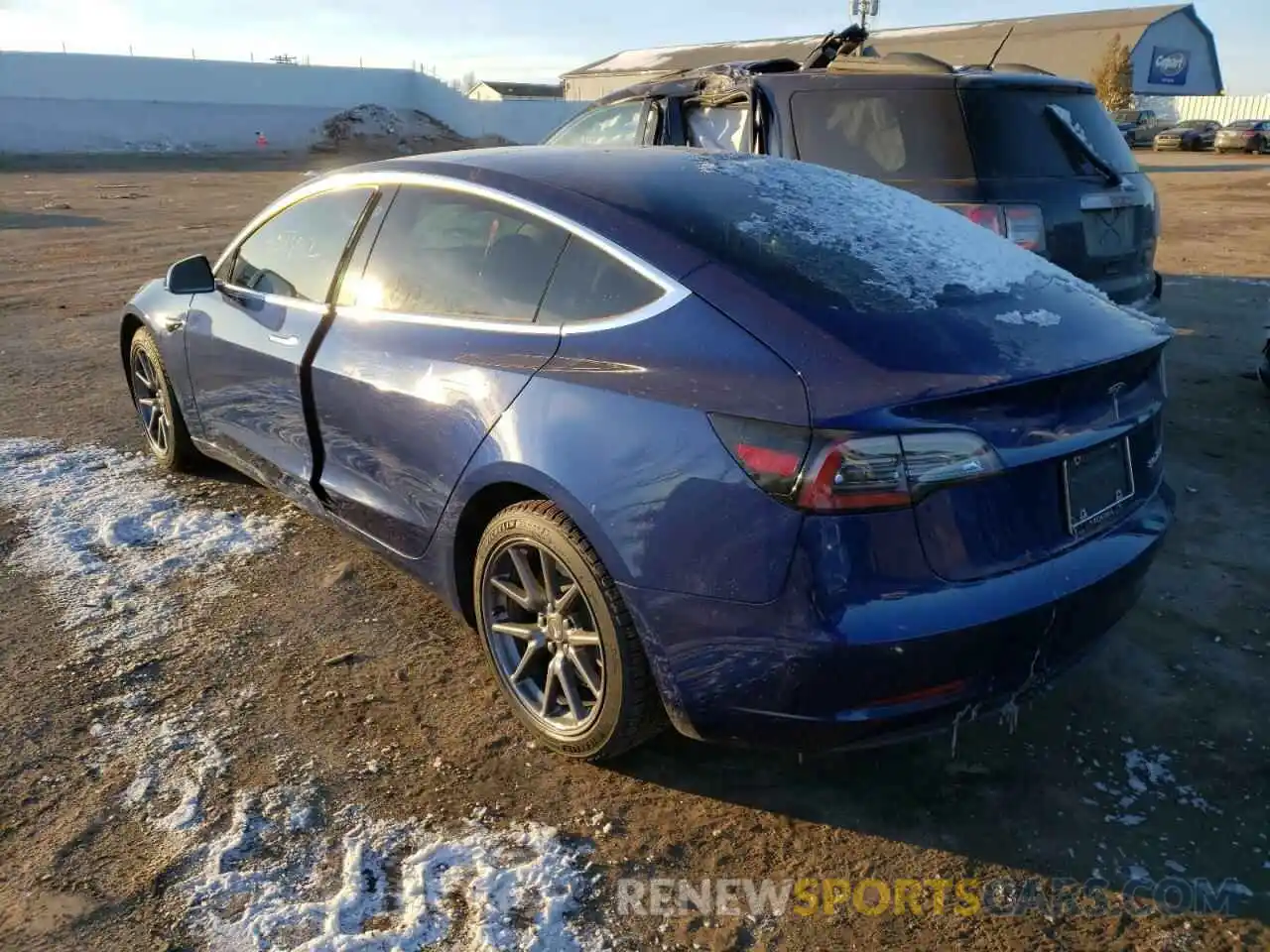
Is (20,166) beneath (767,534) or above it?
above

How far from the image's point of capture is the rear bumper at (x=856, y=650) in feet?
7.11

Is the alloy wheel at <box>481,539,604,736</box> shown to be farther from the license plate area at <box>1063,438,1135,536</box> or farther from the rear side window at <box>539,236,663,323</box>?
the license plate area at <box>1063,438,1135,536</box>

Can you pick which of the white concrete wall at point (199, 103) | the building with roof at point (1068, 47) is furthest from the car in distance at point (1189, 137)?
the white concrete wall at point (199, 103)

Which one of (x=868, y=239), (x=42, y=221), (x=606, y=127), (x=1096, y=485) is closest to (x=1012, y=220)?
(x=868, y=239)

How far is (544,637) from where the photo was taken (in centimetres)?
283

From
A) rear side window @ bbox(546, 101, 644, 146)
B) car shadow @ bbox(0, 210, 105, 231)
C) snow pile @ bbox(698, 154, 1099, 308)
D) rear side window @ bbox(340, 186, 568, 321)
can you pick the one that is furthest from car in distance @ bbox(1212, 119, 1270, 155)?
rear side window @ bbox(340, 186, 568, 321)

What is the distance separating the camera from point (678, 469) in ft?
7.54

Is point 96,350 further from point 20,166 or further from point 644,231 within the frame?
point 20,166

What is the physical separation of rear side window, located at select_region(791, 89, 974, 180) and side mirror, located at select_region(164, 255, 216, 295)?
9.99 ft

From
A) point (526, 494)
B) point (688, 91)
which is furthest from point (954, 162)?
point (526, 494)

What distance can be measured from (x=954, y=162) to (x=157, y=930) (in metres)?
4.54

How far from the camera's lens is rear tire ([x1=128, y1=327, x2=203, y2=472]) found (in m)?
4.72

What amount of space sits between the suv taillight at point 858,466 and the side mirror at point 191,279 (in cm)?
303

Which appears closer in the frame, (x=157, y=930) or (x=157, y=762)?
(x=157, y=930)
